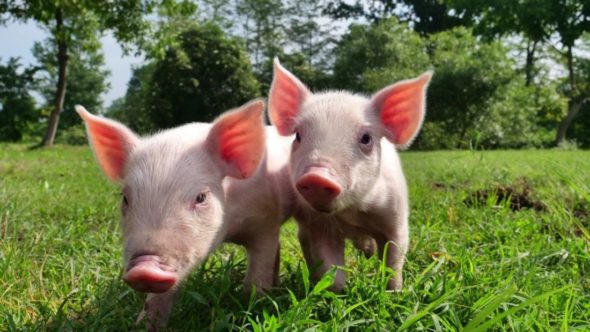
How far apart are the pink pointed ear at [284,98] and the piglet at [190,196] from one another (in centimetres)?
22

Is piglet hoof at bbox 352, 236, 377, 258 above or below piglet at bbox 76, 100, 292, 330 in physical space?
below

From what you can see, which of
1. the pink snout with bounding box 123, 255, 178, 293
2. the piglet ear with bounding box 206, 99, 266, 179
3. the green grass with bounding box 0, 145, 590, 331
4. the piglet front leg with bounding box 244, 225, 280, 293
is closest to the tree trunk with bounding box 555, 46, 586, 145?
the green grass with bounding box 0, 145, 590, 331

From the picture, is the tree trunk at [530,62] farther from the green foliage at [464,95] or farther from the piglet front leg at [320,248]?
the piglet front leg at [320,248]

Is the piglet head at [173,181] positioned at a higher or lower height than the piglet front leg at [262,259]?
higher

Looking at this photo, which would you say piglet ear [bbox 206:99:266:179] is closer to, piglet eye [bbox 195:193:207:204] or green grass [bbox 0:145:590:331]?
piglet eye [bbox 195:193:207:204]

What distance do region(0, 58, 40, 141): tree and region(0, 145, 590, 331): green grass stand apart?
4362cm

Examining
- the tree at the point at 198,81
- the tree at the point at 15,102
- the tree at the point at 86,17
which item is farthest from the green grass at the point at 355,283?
the tree at the point at 15,102

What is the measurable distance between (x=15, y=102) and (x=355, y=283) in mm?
47080

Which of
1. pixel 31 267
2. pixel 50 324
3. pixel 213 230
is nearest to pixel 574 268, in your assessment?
pixel 213 230

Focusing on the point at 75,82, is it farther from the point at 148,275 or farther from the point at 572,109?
the point at 148,275

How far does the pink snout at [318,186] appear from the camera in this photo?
2498mm

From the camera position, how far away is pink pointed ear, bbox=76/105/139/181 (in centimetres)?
287

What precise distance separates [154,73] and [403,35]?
14.9m

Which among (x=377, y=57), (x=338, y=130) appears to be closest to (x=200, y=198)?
(x=338, y=130)
